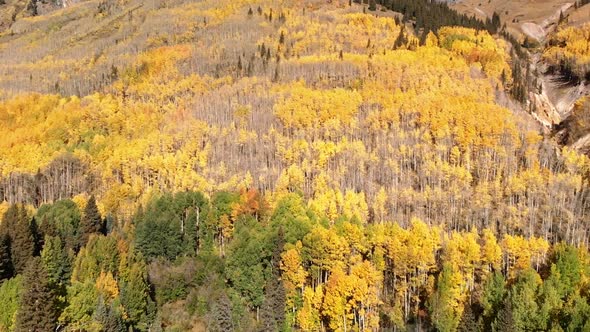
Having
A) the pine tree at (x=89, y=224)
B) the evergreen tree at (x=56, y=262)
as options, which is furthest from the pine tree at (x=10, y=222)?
the pine tree at (x=89, y=224)

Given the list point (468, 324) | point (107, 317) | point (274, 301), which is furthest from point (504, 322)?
point (107, 317)

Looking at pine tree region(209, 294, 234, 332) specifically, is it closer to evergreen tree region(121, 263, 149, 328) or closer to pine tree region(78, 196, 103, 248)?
evergreen tree region(121, 263, 149, 328)

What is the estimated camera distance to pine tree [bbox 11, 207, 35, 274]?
73.3 meters

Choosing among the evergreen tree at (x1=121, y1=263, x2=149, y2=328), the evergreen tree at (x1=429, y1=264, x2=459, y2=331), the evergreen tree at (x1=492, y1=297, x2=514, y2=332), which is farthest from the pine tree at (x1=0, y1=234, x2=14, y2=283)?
the evergreen tree at (x1=492, y1=297, x2=514, y2=332)

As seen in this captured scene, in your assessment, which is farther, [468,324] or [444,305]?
[444,305]

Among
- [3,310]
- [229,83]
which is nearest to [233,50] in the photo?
[229,83]

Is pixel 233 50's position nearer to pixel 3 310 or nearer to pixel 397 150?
pixel 397 150

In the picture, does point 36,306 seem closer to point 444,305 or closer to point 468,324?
point 468,324

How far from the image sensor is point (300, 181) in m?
104

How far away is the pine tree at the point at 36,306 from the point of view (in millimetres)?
50406

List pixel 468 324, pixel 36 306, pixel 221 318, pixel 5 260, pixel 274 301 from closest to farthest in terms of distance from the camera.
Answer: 1. pixel 36 306
2. pixel 468 324
3. pixel 221 318
4. pixel 5 260
5. pixel 274 301

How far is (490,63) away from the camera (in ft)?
458

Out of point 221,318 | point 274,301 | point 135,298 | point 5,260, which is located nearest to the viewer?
point 135,298

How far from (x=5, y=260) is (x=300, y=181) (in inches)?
2130
